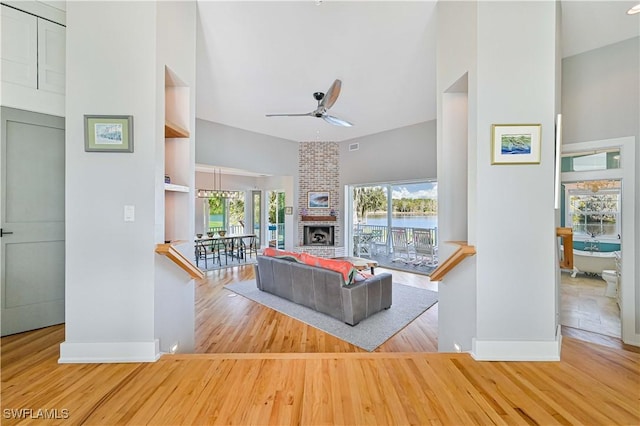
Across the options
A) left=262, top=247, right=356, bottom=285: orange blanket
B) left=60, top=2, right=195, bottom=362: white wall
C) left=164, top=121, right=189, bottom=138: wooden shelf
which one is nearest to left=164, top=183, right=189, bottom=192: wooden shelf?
left=60, top=2, right=195, bottom=362: white wall

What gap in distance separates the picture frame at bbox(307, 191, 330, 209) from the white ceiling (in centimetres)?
291

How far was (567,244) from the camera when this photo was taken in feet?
6.82

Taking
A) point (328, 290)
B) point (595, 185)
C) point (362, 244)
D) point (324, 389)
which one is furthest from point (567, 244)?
point (362, 244)

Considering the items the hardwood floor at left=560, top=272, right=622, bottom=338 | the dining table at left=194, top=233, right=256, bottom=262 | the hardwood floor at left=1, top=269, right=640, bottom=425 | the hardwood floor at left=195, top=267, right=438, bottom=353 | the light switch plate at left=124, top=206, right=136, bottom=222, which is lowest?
the hardwood floor at left=195, top=267, right=438, bottom=353

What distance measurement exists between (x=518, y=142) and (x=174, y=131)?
9.21ft

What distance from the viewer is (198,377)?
A: 1744 mm

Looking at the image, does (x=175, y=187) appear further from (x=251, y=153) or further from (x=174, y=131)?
(x=251, y=153)

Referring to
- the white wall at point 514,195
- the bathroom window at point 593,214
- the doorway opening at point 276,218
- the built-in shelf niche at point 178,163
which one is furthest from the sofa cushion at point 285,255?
the bathroom window at point 593,214

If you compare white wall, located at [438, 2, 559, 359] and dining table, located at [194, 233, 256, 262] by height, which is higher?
white wall, located at [438, 2, 559, 359]

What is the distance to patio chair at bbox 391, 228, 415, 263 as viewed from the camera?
21.6 ft

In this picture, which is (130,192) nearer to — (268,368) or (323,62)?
(268,368)

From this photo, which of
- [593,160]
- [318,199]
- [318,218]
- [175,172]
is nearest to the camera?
[175,172]

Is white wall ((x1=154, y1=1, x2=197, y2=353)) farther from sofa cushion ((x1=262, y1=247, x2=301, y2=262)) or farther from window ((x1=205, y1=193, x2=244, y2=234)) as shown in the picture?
window ((x1=205, y1=193, x2=244, y2=234))

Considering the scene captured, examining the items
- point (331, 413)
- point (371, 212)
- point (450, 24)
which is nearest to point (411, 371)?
point (331, 413)
